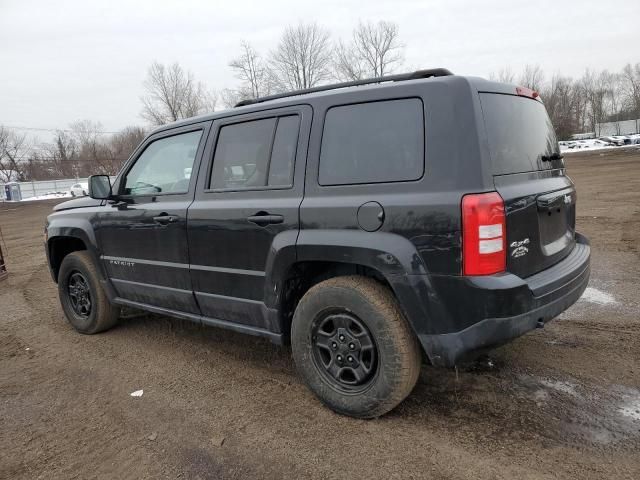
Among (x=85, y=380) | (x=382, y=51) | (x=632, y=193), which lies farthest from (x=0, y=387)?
(x=382, y=51)

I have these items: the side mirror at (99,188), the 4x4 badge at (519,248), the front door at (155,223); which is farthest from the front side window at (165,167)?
the 4x4 badge at (519,248)

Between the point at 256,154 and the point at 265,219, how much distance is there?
529 mm

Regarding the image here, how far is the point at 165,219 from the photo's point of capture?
12.3 feet

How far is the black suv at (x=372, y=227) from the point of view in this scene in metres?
2.47

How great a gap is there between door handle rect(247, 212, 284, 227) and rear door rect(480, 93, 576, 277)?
134 cm

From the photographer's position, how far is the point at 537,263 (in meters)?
2.73

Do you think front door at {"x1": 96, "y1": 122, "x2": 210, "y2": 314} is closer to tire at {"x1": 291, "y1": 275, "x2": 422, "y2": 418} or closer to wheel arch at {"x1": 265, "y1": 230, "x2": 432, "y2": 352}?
wheel arch at {"x1": 265, "y1": 230, "x2": 432, "y2": 352}

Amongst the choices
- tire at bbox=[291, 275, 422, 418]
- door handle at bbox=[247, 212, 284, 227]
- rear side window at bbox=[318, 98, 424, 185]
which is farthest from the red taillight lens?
door handle at bbox=[247, 212, 284, 227]

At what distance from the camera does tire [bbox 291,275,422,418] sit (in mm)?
2705

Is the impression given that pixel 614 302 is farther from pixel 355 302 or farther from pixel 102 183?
pixel 102 183

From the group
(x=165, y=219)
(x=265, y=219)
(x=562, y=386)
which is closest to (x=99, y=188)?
(x=165, y=219)

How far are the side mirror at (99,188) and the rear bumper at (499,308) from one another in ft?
10.2

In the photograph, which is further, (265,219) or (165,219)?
(165,219)

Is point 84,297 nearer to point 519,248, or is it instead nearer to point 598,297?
point 519,248
